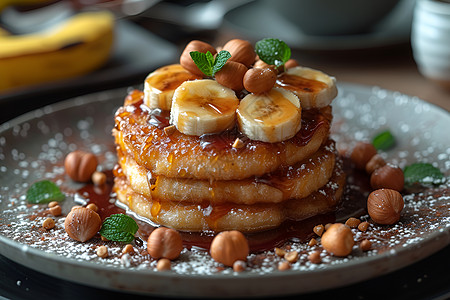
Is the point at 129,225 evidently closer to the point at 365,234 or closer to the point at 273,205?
the point at 273,205

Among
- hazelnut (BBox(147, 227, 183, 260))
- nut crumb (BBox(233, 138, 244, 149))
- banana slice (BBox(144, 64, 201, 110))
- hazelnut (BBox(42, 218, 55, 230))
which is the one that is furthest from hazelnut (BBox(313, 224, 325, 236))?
→ hazelnut (BBox(42, 218, 55, 230))

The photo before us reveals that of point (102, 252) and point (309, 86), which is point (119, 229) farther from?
point (309, 86)

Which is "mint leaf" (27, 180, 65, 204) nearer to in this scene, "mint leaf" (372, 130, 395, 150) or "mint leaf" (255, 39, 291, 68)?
"mint leaf" (255, 39, 291, 68)

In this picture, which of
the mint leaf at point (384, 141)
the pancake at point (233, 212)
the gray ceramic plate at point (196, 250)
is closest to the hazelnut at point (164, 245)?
the gray ceramic plate at point (196, 250)

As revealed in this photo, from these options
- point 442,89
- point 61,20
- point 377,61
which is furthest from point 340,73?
point 61,20

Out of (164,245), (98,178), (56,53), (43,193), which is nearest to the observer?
(164,245)

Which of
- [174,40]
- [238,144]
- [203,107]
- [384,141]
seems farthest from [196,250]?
[174,40]
